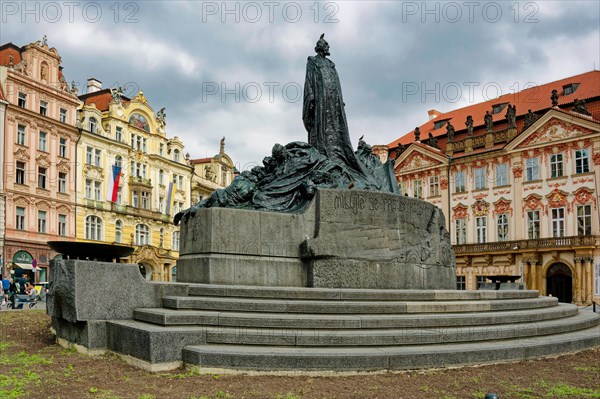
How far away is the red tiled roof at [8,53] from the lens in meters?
39.9

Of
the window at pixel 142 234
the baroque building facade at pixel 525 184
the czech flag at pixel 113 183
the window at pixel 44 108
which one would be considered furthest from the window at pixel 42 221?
the baroque building facade at pixel 525 184

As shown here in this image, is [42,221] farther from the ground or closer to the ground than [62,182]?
closer to the ground

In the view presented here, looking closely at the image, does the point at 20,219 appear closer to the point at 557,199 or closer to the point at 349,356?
the point at 557,199

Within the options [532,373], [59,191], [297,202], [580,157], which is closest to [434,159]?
[580,157]

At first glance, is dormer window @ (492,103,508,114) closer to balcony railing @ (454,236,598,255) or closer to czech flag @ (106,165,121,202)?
balcony railing @ (454,236,598,255)

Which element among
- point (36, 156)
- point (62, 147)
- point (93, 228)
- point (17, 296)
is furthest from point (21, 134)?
point (17, 296)

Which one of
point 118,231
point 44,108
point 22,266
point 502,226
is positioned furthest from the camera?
point 118,231

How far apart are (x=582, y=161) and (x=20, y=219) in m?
36.3

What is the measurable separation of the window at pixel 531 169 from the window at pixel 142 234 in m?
31.3

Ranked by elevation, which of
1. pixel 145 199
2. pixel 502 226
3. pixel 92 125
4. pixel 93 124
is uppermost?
pixel 93 124

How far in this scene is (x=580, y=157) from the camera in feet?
125

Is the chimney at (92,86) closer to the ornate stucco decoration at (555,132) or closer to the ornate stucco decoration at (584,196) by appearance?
the ornate stucco decoration at (555,132)

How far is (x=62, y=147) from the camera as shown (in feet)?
143

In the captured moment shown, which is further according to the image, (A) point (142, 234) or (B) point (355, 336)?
(A) point (142, 234)
